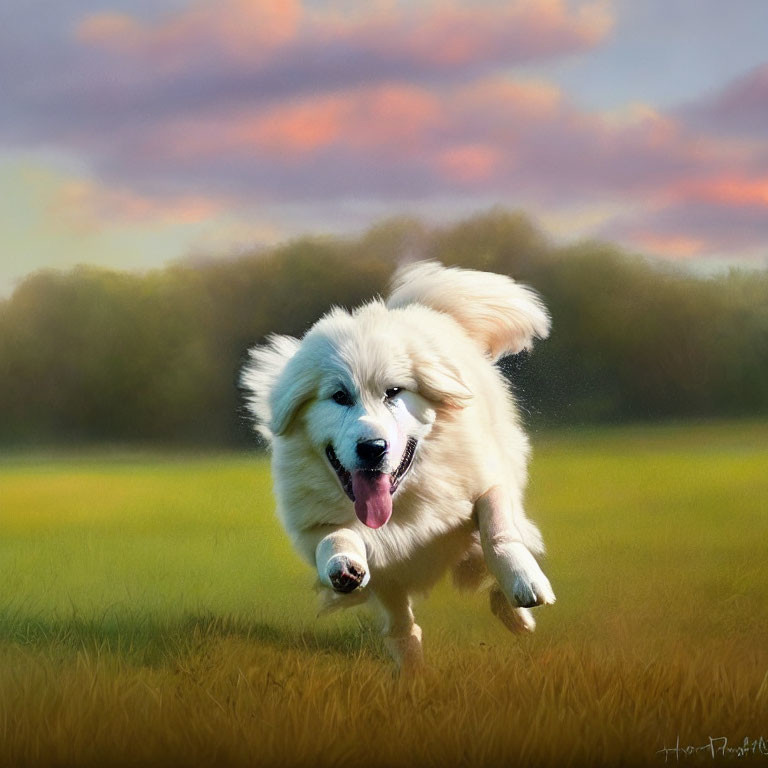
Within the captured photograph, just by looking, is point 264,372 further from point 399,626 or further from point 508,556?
point 508,556

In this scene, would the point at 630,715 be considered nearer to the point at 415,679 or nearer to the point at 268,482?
the point at 415,679

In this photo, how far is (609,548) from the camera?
5.80m

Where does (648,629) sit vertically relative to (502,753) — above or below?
above

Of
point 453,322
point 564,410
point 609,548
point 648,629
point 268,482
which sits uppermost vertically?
point 453,322

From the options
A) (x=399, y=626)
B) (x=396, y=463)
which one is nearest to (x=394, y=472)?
(x=396, y=463)

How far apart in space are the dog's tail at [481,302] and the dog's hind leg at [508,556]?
98cm

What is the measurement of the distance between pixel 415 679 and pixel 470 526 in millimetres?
761

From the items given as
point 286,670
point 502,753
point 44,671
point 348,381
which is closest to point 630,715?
point 502,753

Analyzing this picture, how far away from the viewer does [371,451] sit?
165 inches

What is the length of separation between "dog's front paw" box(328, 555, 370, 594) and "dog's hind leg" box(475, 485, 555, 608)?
22.8 inches

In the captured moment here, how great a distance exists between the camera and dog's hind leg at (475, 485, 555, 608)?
4145mm

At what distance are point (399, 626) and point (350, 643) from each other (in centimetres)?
30

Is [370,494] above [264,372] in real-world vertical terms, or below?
below

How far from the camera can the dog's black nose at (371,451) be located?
13.7 feet
